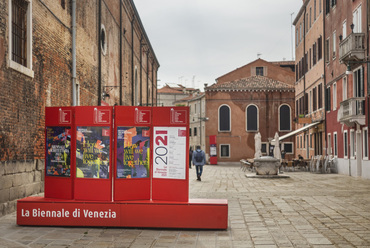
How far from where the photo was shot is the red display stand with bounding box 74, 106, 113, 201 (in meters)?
9.01

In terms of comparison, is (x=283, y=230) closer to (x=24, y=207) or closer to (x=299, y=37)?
(x=24, y=207)

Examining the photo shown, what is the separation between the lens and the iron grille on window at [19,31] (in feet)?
38.3

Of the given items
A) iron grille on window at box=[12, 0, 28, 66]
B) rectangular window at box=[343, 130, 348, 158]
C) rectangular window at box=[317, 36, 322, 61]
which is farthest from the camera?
rectangular window at box=[317, 36, 322, 61]

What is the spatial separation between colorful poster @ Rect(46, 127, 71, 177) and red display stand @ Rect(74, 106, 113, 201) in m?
0.23

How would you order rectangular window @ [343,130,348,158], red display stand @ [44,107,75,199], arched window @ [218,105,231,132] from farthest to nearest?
1. arched window @ [218,105,231,132]
2. rectangular window @ [343,130,348,158]
3. red display stand @ [44,107,75,199]

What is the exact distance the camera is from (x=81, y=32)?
1827cm

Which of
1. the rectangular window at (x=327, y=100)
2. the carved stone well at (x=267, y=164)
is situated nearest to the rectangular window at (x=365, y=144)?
the carved stone well at (x=267, y=164)

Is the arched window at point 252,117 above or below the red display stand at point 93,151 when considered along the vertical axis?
above

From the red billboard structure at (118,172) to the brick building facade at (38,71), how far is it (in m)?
1.89

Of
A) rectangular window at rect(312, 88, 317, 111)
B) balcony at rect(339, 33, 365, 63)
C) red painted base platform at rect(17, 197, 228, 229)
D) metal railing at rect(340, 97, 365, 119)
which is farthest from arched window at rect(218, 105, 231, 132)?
red painted base platform at rect(17, 197, 228, 229)

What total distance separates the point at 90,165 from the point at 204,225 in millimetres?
2316

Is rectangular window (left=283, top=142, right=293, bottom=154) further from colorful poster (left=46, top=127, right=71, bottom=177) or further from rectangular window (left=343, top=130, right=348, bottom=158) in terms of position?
colorful poster (left=46, top=127, right=71, bottom=177)

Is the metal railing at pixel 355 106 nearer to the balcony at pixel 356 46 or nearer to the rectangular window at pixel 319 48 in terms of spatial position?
the balcony at pixel 356 46

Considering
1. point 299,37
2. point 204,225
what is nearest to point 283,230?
point 204,225
